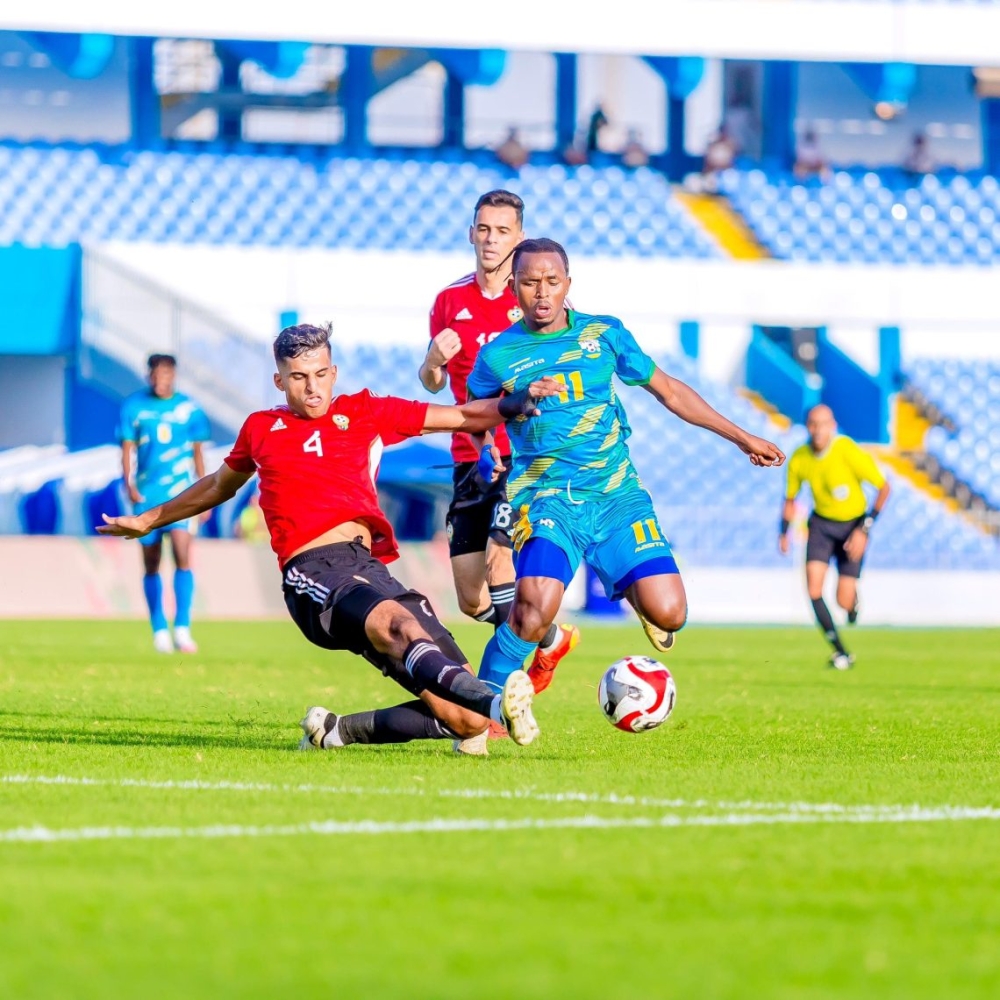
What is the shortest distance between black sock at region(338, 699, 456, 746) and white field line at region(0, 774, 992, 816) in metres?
1.18

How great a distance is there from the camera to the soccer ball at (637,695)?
7.45m

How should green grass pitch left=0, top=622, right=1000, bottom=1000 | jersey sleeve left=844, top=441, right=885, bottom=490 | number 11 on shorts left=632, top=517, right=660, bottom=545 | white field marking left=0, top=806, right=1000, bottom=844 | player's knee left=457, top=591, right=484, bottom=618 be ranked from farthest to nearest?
jersey sleeve left=844, top=441, right=885, bottom=490
player's knee left=457, top=591, right=484, bottom=618
number 11 on shorts left=632, top=517, right=660, bottom=545
white field marking left=0, top=806, right=1000, bottom=844
green grass pitch left=0, top=622, right=1000, bottom=1000

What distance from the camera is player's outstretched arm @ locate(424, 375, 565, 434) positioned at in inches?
291

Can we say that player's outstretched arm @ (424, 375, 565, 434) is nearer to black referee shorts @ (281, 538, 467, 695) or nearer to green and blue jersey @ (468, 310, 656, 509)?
green and blue jersey @ (468, 310, 656, 509)

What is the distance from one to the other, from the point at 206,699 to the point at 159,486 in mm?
4939

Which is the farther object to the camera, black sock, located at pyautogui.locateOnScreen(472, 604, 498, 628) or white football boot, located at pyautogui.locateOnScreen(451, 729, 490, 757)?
black sock, located at pyautogui.locateOnScreen(472, 604, 498, 628)

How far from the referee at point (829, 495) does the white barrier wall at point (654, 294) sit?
14.2 meters

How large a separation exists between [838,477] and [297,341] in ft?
29.7

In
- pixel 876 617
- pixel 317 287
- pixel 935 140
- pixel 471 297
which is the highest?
pixel 935 140

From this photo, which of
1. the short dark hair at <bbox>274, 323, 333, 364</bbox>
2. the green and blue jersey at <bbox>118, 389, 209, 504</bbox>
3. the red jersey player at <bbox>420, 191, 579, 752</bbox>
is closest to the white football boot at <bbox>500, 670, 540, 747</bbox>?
the short dark hair at <bbox>274, 323, 333, 364</bbox>

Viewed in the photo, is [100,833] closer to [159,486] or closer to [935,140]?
[159,486]

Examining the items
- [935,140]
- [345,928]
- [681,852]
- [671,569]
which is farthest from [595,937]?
[935,140]

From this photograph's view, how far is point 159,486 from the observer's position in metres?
15.5

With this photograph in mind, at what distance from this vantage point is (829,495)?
52.3ft
